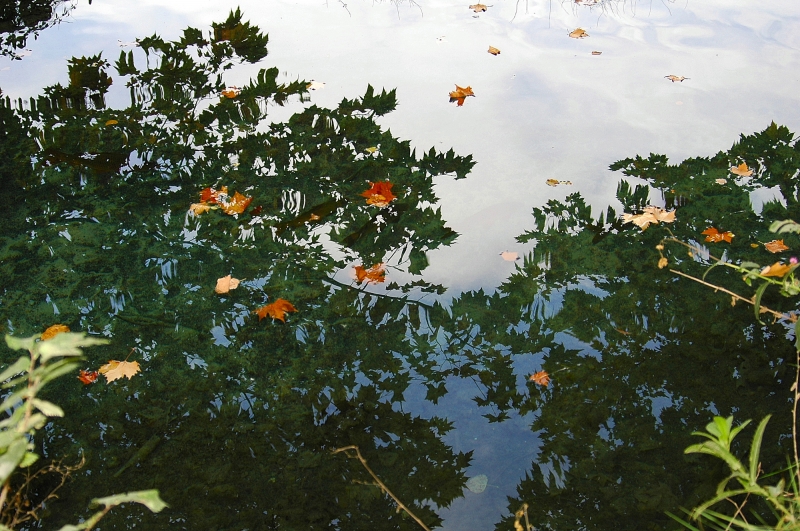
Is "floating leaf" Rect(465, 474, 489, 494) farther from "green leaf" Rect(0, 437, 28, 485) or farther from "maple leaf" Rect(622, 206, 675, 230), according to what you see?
"maple leaf" Rect(622, 206, 675, 230)

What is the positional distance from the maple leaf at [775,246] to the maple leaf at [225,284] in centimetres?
244

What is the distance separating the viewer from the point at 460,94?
4754 millimetres

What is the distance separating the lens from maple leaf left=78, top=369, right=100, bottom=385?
247cm

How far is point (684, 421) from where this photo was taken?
2287 millimetres

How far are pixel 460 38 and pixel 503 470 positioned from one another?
456 cm

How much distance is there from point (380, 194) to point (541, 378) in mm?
1457

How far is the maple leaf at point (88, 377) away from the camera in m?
2.47

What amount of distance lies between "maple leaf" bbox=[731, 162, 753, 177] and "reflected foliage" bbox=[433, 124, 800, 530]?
0.14 meters

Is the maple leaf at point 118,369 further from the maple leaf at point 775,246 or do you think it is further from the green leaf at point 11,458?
the maple leaf at point 775,246

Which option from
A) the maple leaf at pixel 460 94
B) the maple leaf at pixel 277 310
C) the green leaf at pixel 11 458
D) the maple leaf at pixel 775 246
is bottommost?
the maple leaf at pixel 277 310

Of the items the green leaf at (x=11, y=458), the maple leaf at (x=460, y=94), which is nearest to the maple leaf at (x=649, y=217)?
the maple leaf at (x=460, y=94)

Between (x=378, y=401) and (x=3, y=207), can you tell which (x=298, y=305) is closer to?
(x=378, y=401)

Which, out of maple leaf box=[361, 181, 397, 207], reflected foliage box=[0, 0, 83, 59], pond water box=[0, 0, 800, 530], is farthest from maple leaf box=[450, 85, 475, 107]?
reflected foliage box=[0, 0, 83, 59]

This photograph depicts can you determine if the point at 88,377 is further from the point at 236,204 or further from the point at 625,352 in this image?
the point at 625,352
